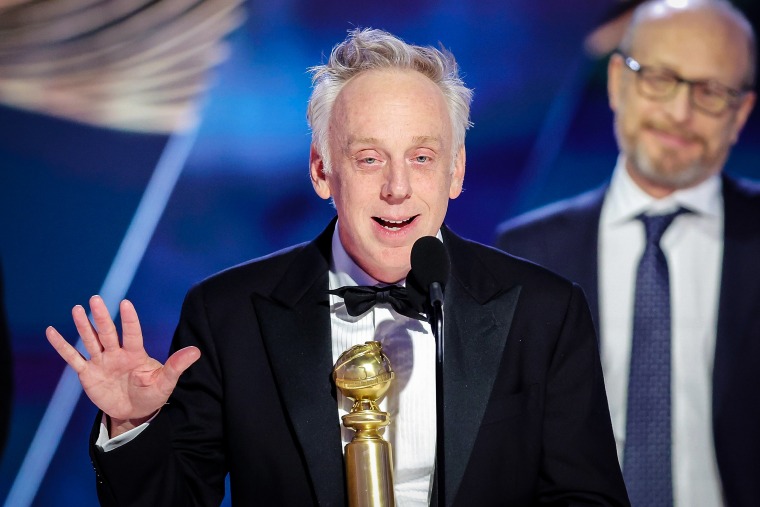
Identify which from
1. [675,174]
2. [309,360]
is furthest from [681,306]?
[309,360]

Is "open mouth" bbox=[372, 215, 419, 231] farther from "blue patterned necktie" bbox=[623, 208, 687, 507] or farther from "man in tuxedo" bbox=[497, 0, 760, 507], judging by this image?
"blue patterned necktie" bbox=[623, 208, 687, 507]

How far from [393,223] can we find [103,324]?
2.46ft

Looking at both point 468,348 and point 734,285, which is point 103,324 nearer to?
point 468,348

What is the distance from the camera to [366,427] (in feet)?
6.57

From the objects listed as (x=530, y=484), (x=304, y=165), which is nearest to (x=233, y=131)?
(x=304, y=165)

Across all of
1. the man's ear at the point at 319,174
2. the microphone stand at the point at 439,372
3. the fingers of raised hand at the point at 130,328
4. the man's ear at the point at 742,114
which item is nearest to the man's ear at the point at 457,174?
the man's ear at the point at 319,174

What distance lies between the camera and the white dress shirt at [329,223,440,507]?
7.88 feet

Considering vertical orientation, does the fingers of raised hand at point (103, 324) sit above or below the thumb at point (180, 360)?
above

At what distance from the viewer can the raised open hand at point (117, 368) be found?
2080 mm

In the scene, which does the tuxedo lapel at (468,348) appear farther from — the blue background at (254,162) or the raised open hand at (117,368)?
the blue background at (254,162)

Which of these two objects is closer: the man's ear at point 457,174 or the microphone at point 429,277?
the microphone at point 429,277

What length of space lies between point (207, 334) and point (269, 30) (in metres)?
1.55

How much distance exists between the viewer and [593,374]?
249 centimetres

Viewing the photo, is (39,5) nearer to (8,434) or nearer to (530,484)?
(8,434)
